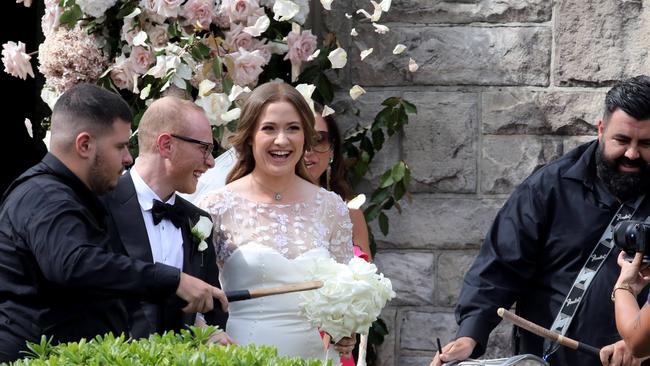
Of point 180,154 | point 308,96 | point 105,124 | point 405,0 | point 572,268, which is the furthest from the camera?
point 405,0

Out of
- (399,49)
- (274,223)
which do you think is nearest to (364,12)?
(399,49)

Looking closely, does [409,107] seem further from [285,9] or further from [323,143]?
[285,9]

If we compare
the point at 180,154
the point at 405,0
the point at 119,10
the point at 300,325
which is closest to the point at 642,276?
the point at 300,325

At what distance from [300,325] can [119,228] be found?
91cm

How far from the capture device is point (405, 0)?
267 inches

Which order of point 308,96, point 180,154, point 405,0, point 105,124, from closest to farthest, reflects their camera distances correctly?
point 105,124 < point 180,154 < point 308,96 < point 405,0

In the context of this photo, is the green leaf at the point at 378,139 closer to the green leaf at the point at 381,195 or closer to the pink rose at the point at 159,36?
the green leaf at the point at 381,195

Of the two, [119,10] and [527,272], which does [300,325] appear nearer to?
[527,272]

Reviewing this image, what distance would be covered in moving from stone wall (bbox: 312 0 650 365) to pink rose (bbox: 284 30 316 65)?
39cm

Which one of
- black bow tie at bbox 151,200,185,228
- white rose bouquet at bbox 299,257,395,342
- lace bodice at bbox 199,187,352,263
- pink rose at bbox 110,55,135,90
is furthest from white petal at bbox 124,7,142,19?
white rose bouquet at bbox 299,257,395,342

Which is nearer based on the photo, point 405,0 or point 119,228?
point 119,228

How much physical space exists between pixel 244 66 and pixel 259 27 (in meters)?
0.19

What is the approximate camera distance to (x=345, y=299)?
508 centimetres

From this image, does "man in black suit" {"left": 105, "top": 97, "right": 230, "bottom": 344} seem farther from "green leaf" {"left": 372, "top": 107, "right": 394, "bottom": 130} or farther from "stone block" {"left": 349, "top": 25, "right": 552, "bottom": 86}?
"stone block" {"left": 349, "top": 25, "right": 552, "bottom": 86}
